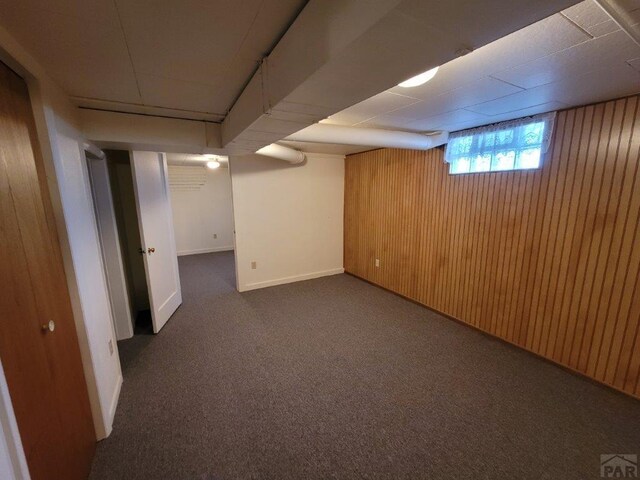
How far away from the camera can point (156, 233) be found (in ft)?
9.43

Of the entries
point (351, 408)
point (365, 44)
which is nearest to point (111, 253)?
point (351, 408)

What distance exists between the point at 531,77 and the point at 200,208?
6.22 meters

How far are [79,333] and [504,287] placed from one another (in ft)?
11.0

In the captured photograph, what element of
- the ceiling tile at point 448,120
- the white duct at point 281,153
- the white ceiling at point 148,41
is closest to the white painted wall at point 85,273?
the white ceiling at point 148,41

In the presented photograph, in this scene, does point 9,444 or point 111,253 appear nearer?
point 9,444

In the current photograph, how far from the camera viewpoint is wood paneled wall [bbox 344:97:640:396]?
1.86 metres

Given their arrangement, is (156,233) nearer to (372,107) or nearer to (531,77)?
(372,107)

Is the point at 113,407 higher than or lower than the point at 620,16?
lower

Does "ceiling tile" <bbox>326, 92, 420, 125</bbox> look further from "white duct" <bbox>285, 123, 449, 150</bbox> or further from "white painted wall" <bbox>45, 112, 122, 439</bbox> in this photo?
"white painted wall" <bbox>45, 112, 122, 439</bbox>

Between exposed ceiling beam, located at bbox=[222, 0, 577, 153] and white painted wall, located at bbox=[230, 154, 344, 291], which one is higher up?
exposed ceiling beam, located at bbox=[222, 0, 577, 153]

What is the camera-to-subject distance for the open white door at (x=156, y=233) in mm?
2596

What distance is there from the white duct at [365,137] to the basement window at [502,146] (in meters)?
0.21

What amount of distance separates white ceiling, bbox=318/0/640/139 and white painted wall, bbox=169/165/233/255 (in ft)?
15.3

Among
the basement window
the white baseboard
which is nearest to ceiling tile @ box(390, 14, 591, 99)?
the basement window
